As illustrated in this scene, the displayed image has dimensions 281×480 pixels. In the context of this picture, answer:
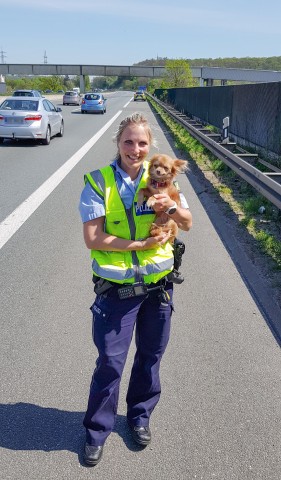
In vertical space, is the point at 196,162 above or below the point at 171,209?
below

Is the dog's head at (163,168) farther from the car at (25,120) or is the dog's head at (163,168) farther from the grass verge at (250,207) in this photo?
the car at (25,120)

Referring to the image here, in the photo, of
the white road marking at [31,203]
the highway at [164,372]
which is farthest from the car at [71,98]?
the highway at [164,372]

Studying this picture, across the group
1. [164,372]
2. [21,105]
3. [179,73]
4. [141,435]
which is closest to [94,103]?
[21,105]

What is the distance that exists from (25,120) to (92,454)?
15.3 m

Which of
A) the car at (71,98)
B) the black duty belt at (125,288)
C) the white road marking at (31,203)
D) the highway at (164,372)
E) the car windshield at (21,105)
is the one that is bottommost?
the car at (71,98)

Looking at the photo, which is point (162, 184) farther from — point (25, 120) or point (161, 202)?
point (25, 120)

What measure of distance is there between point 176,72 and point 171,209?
3555 inches

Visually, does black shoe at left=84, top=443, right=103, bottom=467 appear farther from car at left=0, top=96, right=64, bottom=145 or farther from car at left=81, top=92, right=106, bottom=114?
car at left=81, top=92, right=106, bottom=114

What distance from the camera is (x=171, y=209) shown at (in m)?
2.56

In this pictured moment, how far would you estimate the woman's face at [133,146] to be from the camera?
2.60 meters

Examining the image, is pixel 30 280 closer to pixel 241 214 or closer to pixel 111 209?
pixel 111 209

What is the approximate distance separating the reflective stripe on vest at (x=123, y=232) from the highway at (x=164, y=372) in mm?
766

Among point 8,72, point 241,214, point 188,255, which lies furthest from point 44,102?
point 8,72

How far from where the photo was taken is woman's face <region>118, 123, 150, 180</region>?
102 inches
